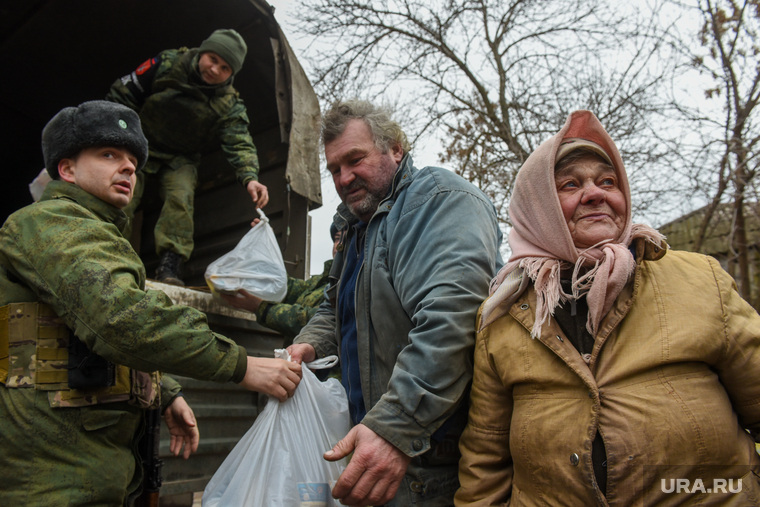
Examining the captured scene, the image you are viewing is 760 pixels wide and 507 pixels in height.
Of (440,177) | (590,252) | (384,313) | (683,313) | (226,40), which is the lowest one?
(384,313)

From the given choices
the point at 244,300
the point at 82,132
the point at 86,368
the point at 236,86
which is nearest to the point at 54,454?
the point at 86,368

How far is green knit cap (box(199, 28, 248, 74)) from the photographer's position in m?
3.57

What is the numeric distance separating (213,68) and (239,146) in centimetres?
56

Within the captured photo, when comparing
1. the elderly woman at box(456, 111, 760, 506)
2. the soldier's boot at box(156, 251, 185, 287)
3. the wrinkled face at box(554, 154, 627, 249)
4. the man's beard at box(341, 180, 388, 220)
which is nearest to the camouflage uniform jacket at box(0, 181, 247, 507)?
the man's beard at box(341, 180, 388, 220)

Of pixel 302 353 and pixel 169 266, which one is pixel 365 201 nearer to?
pixel 302 353

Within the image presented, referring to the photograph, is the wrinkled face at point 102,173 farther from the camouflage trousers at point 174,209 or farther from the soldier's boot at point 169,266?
the camouflage trousers at point 174,209

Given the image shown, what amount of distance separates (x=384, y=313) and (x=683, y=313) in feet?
2.74

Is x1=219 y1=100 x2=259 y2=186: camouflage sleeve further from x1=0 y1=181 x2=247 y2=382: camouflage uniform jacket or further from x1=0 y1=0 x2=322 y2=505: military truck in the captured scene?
x1=0 y1=181 x2=247 y2=382: camouflage uniform jacket

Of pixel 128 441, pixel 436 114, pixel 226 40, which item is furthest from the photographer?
pixel 436 114

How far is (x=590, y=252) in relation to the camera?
1416 millimetres

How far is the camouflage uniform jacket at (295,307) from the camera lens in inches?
125

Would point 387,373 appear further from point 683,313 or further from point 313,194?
point 313,194

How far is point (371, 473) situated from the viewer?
4.56ft

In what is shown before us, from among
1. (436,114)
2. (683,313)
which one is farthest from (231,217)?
(436,114)
